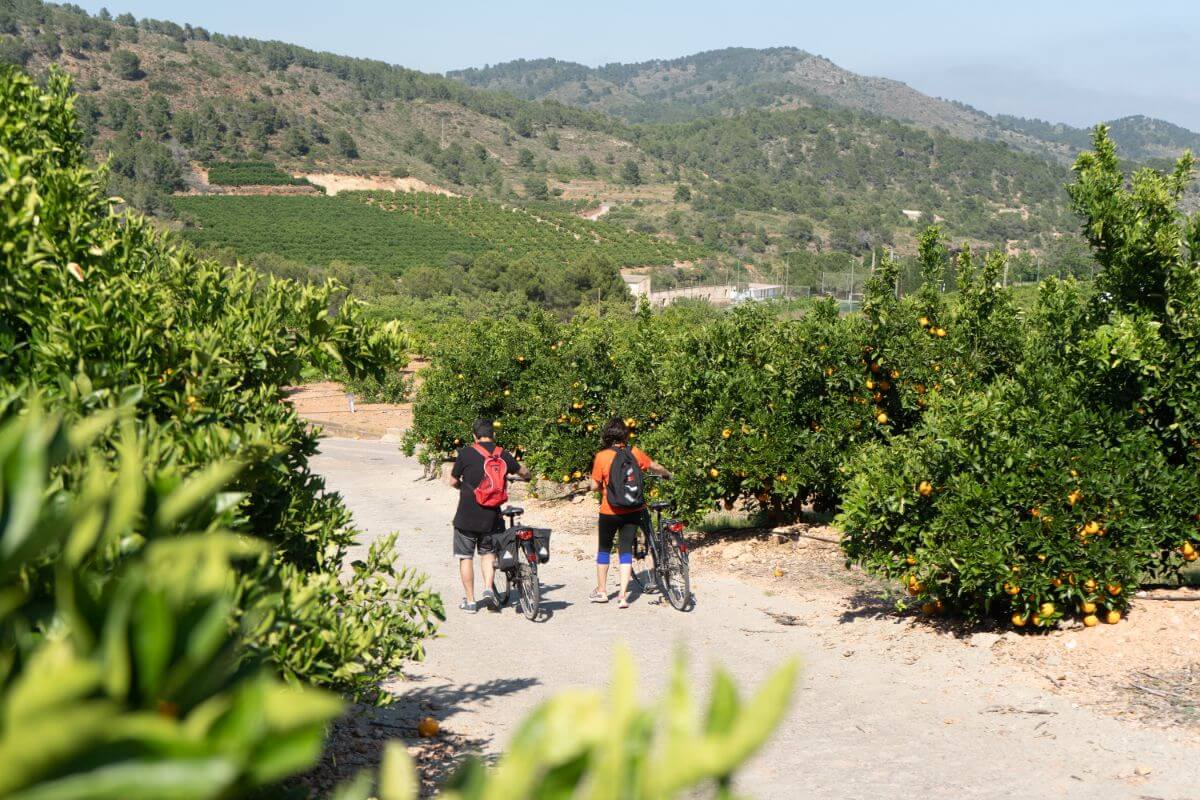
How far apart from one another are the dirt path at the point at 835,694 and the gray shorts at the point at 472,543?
1.82ft

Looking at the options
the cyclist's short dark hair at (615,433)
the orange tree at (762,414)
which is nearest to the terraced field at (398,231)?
the orange tree at (762,414)

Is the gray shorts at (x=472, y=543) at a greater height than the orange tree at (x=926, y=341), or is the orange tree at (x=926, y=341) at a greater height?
the orange tree at (x=926, y=341)

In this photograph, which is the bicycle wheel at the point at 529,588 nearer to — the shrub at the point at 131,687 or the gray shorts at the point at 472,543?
the gray shorts at the point at 472,543

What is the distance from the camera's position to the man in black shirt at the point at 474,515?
8984mm

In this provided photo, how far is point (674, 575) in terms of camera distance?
9.27 meters

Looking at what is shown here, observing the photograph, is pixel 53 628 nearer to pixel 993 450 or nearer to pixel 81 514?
pixel 81 514

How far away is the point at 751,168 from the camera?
194 m

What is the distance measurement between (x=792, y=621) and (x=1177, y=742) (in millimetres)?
3496

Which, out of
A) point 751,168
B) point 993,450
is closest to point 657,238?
point 751,168

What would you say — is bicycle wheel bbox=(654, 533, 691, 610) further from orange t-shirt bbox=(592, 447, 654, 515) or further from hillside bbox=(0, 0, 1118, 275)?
hillside bbox=(0, 0, 1118, 275)

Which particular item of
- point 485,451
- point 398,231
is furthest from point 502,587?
point 398,231

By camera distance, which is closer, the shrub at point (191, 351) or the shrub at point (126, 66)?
the shrub at point (191, 351)

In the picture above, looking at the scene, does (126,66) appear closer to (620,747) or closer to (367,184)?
(367,184)

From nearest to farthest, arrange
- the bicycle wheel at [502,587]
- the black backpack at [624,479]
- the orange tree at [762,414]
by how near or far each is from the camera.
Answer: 1. the black backpack at [624,479]
2. the bicycle wheel at [502,587]
3. the orange tree at [762,414]
